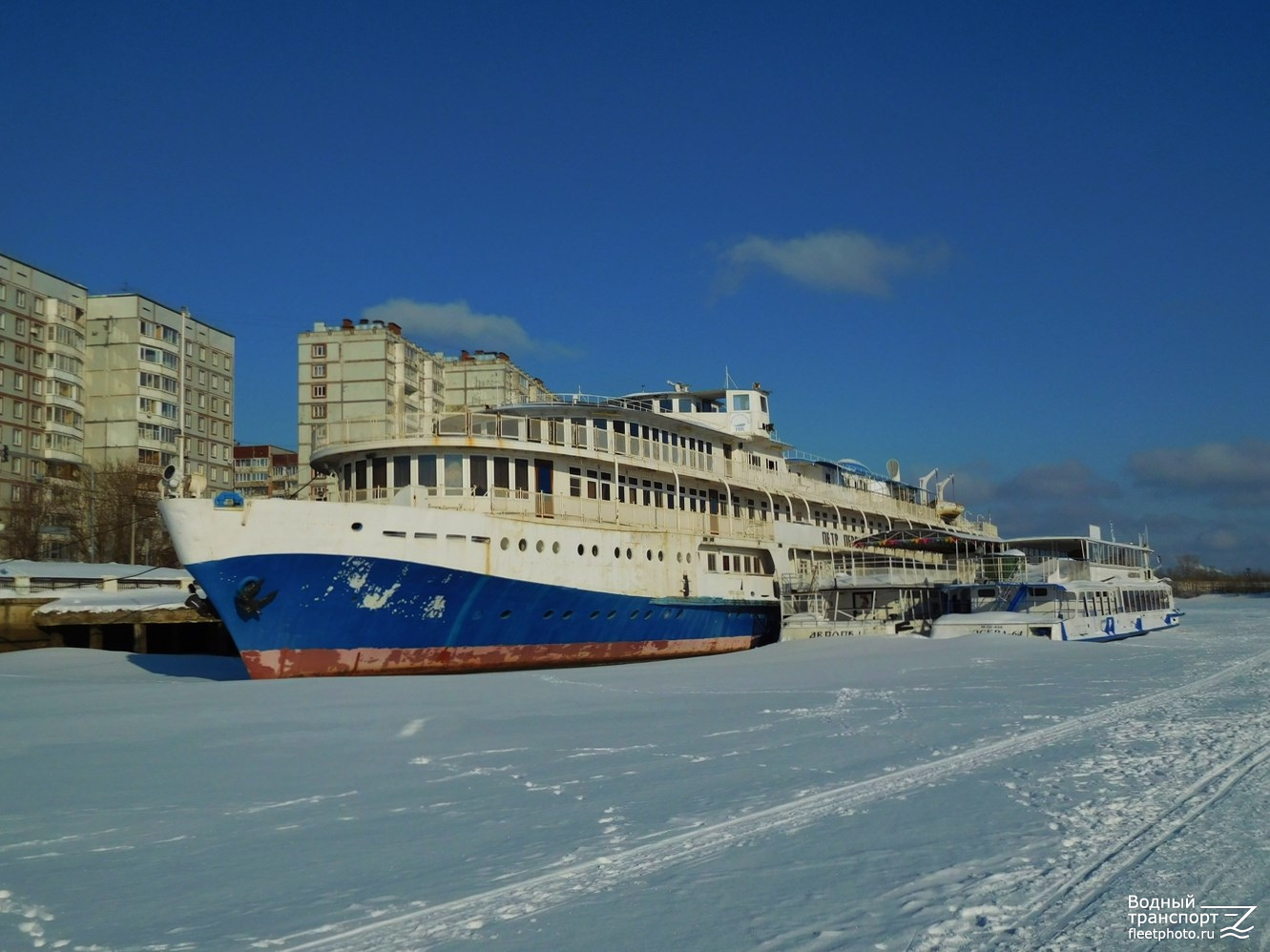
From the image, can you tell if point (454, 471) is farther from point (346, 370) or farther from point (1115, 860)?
point (346, 370)

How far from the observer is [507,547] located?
74.0 ft

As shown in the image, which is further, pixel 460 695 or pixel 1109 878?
pixel 460 695

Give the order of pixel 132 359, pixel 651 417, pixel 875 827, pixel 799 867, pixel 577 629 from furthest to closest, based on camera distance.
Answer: pixel 132 359 < pixel 651 417 < pixel 577 629 < pixel 875 827 < pixel 799 867

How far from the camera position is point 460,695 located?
55.7 ft

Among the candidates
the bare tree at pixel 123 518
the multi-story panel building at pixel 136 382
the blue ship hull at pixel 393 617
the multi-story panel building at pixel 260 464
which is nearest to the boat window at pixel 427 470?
the blue ship hull at pixel 393 617

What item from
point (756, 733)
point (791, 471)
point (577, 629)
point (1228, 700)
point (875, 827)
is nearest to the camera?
point (875, 827)

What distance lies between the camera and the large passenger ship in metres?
19.9

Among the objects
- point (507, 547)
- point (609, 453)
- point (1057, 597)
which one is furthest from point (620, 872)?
point (1057, 597)

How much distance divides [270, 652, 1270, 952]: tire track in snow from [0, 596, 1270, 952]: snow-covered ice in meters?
0.03

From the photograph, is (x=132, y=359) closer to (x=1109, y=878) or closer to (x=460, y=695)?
(x=460, y=695)

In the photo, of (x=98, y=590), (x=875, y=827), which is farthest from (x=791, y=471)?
(x=875, y=827)

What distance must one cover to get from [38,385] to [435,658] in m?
56.4

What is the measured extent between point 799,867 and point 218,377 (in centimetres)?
7861

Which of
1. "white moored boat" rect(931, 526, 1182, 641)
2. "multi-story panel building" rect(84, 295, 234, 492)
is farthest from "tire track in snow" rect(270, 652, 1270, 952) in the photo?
"multi-story panel building" rect(84, 295, 234, 492)
